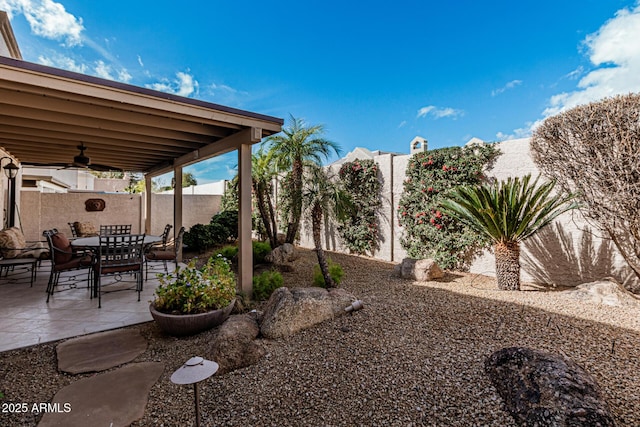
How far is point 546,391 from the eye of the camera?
1.62 metres

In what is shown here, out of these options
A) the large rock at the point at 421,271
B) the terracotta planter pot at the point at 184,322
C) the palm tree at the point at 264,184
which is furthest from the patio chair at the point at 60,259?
the large rock at the point at 421,271

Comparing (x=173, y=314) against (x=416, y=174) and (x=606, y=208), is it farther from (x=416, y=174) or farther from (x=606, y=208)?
(x=606, y=208)

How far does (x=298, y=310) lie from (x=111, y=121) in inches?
147

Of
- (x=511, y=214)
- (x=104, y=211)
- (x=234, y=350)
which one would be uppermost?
(x=104, y=211)

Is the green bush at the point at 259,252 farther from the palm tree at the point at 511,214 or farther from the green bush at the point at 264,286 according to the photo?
the palm tree at the point at 511,214

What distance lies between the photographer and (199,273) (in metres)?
3.47

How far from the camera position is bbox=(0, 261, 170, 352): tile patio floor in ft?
9.90

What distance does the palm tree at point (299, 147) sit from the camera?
21.1ft

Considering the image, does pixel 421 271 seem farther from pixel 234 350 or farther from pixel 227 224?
pixel 227 224

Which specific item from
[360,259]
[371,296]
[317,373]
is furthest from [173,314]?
[360,259]

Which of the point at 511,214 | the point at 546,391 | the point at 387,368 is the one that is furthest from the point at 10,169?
the point at 511,214

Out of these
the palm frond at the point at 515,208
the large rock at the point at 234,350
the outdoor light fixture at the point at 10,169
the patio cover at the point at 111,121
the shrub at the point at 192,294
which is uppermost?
the patio cover at the point at 111,121

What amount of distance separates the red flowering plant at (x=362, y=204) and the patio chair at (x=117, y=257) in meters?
4.53

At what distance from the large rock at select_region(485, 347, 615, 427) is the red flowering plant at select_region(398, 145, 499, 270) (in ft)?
12.9
